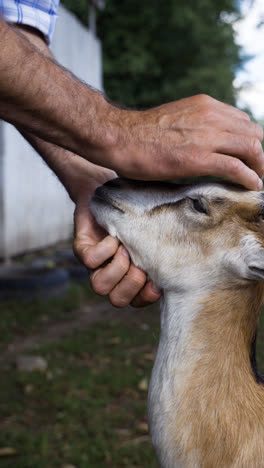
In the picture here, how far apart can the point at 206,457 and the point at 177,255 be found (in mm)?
801

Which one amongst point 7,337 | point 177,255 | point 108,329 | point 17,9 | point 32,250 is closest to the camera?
point 177,255

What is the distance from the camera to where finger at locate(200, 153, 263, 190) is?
1966 mm

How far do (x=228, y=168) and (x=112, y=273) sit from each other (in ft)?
2.38

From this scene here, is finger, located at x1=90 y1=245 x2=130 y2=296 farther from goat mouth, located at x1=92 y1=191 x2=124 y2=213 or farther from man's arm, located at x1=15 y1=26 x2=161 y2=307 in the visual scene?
goat mouth, located at x1=92 y1=191 x2=124 y2=213

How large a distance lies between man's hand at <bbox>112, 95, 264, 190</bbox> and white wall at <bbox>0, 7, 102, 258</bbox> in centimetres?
542

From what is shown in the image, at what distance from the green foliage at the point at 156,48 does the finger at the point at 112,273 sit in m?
15.9

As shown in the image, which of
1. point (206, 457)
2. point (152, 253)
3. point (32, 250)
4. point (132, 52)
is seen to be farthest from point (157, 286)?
point (132, 52)

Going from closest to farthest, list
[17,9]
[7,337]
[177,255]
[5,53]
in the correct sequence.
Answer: [5,53]
[177,255]
[17,9]
[7,337]

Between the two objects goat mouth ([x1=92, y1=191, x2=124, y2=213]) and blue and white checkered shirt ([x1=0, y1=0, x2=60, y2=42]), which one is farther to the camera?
blue and white checkered shirt ([x1=0, y1=0, x2=60, y2=42])

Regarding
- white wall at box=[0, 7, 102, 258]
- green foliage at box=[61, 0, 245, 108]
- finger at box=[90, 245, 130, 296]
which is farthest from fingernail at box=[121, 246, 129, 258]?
green foliage at box=[61, 0, 245, 108]

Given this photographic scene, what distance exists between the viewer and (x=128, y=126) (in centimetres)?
208

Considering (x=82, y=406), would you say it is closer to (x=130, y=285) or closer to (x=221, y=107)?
(x=130, y=285)

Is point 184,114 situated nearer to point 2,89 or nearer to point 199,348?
point 2,89

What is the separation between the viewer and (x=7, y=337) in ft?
18.8
